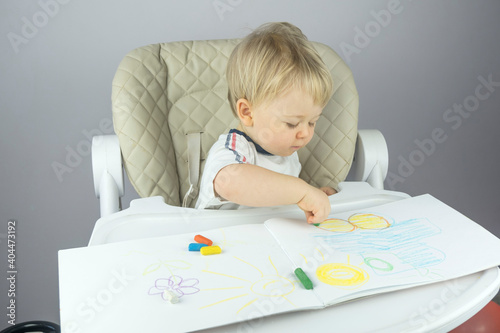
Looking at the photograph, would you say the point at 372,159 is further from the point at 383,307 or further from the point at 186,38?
the point at 186,38

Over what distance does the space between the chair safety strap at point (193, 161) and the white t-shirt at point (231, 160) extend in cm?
7

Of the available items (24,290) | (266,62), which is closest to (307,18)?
(266,62)

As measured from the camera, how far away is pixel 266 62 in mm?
910

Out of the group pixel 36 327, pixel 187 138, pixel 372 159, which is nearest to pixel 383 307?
pixel 372 159

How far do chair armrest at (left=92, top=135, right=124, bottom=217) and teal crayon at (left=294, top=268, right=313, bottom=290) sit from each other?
445 mm

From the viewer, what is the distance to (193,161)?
113 cm

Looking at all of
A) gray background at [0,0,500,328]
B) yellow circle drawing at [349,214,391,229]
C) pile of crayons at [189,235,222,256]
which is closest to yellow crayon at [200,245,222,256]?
pile of crayons at [189,235,222,256]

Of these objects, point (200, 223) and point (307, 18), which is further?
point (307, 18)

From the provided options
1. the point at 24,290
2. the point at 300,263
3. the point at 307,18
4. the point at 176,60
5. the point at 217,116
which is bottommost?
the point at 24,290

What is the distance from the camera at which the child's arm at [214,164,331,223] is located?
836mm

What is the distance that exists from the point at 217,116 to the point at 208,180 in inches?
11.3

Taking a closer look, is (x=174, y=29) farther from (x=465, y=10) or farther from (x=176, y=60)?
(x=465, y=10)

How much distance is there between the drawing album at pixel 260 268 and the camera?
0.61 meters

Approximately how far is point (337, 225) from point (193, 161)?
406 mm
